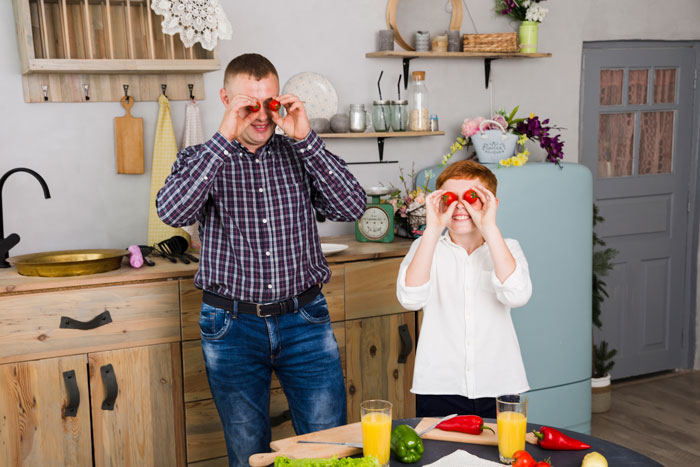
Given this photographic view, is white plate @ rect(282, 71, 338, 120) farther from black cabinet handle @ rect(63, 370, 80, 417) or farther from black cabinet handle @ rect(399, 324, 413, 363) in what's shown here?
black cabinet handle @ rect(63, 370, 80, 417)

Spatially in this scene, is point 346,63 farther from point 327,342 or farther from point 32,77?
point 327,342

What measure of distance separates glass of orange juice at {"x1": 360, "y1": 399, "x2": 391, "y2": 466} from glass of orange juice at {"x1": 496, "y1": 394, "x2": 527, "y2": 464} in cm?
23

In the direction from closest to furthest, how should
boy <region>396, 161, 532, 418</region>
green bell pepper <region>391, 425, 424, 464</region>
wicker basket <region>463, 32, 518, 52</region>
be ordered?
green bell pepper <region>391, 425, 424, 464</region>, boy <region>396, 161, 532, 418</region>, wicker basket <region>463, 32, 518, 52</region>

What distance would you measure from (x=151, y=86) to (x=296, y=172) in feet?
3.61

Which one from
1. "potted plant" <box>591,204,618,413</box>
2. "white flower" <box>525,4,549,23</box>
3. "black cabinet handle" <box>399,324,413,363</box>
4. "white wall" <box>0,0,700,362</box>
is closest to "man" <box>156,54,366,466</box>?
"black cabinet handle" <box>399,324,413,363</box>

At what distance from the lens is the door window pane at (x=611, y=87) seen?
401 centimetres

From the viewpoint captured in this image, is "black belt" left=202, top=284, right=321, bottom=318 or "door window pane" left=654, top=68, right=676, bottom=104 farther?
"door window pane" left=654, top=68, right=676, bottom=104

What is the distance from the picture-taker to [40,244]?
2.85 m

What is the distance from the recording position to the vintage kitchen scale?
119 inches

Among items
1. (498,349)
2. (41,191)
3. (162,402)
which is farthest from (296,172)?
(41,191)

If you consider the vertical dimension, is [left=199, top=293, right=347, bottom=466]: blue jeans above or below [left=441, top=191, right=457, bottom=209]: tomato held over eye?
below

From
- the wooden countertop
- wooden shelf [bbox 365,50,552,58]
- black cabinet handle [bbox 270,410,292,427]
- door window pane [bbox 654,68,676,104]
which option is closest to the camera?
the wooden countertop

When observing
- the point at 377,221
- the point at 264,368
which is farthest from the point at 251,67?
the point at 377,221

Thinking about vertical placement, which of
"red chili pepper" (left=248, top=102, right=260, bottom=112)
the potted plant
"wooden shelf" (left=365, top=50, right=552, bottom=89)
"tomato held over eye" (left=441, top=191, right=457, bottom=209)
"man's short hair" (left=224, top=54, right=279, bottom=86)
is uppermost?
"wooden shelf" (left=365, top=50, right=552, bottom=89)
